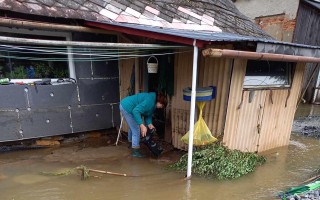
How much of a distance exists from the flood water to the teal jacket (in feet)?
3.39

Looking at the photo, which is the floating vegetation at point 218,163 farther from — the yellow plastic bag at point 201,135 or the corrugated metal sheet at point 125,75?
the corrugated metal sheet at point 125,75

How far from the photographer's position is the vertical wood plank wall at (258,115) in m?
5.09

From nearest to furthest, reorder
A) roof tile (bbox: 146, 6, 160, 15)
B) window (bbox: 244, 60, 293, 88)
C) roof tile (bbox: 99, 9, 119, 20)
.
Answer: window (bbox: 244, 60, 293, 88) < roof tile (bbox: 99, 9, 119, 20) < roof tile (bbox: 146, 6, 160, 15)

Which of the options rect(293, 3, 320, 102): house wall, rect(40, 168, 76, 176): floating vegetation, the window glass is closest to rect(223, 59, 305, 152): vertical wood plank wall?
rect(40, 168, 76, 176): floating vegetation

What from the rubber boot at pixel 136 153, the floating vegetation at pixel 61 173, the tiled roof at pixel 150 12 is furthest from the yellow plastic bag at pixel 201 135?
the tiled roof at pixel 150 12

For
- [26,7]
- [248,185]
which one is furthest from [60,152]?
[248,185]

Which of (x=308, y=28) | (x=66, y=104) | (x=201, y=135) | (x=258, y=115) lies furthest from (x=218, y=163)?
(x=308, y=28)

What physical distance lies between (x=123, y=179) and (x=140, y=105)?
1437 millimetres

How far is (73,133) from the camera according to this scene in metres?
6.43

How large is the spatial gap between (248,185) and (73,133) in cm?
434

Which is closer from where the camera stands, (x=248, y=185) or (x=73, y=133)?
(x=248, y=185)

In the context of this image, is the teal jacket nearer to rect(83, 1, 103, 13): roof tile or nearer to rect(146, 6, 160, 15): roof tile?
rect(83, 1, 103, 13): roof tile

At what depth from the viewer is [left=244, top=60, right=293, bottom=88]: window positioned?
17.5ft

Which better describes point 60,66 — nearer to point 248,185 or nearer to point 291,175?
point 248,185
